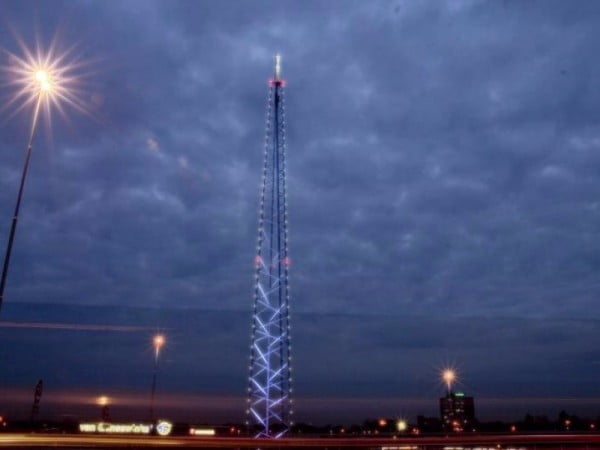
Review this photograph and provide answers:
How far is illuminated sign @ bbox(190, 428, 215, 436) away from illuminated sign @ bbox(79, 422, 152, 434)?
19.6 feet

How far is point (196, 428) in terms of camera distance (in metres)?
80.1

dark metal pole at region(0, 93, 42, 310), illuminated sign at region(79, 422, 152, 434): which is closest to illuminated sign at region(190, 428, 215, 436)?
Answer: illuminated sign at region(79, 422, 152, 434)

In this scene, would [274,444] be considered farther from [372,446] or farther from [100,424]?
[100,424]

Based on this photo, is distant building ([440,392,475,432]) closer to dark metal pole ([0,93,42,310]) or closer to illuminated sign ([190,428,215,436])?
illuminated sign ([190,428,215,436])

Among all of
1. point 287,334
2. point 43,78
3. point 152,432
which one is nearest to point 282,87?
point 287,334

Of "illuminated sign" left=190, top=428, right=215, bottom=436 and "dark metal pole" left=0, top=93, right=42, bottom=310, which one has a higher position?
"dark metal pole" left=0, top=93, right=42, bottom=310

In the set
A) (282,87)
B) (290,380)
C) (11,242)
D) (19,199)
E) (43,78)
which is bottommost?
(290,380)

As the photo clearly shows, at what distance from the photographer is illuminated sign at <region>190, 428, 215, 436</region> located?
75.8 meters

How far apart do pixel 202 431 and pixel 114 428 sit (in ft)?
41.2

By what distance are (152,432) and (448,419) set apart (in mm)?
139923

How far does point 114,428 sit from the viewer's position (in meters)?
71.2

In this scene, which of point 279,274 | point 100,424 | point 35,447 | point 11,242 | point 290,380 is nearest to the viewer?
point 11,242

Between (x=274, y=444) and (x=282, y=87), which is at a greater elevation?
(x=282, y=87)

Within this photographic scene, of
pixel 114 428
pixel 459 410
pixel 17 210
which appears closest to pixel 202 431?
pixel 114 428
